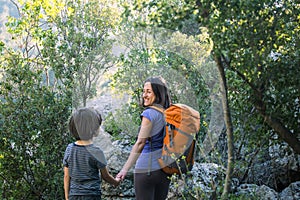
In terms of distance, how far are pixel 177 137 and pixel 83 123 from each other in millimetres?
687

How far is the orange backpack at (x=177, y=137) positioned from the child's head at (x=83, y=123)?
0.48 metres

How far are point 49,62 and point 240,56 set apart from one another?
2.42 m

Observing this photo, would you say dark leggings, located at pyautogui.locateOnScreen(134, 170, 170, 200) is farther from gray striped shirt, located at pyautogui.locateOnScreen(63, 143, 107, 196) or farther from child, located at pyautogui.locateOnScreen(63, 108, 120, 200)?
gray striped shirt, located at pyautogui.locateOnScreen(63, 143, 107, 196)

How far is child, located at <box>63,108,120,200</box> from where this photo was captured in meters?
3.24

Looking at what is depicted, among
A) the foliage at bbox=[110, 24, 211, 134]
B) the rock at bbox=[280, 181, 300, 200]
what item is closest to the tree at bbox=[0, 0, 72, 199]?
the foliage at bbox=[110, 24, 211, 134]

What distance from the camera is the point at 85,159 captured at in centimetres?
324

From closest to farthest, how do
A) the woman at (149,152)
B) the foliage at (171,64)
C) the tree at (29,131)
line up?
the woman at (149,152) < the foliage at (171,64) < the tree at (29,131)

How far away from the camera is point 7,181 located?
482 centimetres

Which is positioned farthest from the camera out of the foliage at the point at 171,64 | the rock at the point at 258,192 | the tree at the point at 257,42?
the rock at the point at 258,192

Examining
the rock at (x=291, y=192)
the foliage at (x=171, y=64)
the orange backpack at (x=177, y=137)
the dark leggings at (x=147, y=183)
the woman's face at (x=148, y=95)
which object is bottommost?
the rock at (x=291, y=192)

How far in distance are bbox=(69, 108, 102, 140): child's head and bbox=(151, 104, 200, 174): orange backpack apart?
48cm

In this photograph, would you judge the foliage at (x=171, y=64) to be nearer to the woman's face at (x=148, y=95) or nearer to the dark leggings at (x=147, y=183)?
the woman's face at (x=148, y=95)

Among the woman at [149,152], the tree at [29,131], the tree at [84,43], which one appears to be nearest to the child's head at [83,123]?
the woman at [149,152]

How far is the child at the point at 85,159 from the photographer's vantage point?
3.24 m
